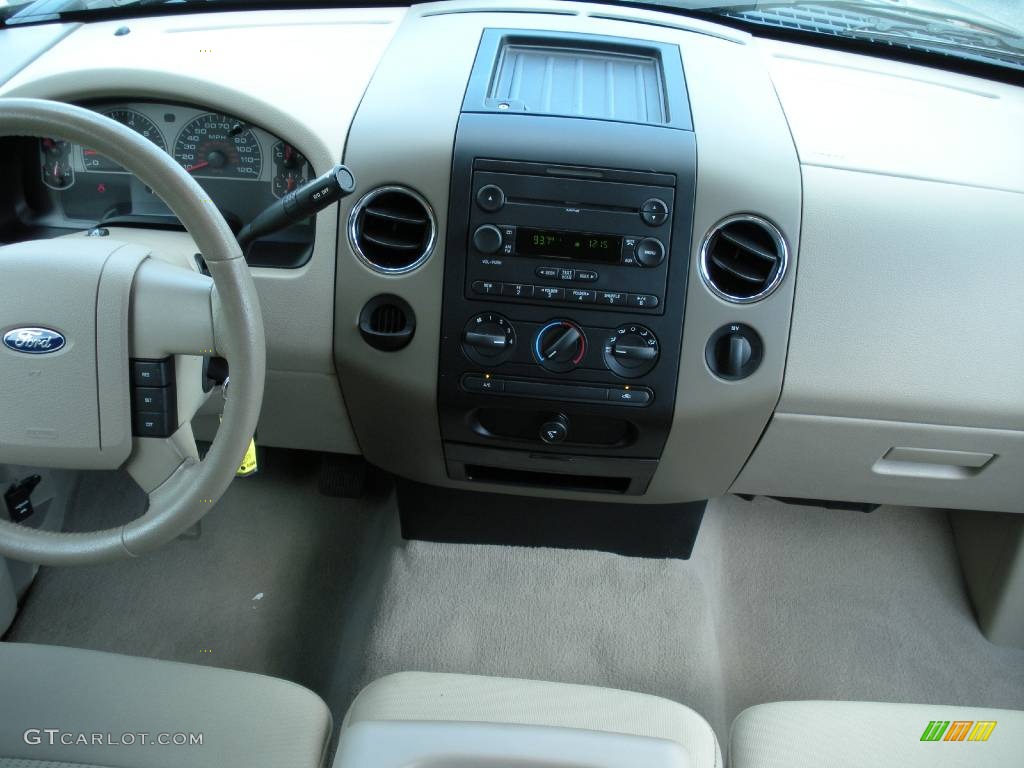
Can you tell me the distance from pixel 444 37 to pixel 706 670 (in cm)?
131

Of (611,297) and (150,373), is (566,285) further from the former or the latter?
(150,373)

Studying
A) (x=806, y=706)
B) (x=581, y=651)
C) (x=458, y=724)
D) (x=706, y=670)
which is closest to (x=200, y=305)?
(x=458, y=724)

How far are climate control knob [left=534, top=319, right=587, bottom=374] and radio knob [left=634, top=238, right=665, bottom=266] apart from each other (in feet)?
0.47

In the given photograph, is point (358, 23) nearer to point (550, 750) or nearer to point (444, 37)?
point (444, 37)

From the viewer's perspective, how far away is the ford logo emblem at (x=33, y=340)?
1.04 metres

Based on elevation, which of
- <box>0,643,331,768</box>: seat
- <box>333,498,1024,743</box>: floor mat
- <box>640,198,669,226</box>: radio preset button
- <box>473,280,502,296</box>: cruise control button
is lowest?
<box>333,498,1024,743</box>: floor mat

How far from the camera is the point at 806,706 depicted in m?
1.11

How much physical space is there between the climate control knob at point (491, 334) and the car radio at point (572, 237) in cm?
4

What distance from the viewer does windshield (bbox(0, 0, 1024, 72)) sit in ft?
5.01

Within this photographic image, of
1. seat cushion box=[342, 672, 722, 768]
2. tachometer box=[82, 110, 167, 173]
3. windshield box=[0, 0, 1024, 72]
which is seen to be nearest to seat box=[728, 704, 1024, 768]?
seat cushion box=[342, 672, 722, 768]

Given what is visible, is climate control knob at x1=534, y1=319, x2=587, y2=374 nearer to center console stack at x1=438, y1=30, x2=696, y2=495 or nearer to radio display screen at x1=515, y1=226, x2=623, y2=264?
center console stack at x1=438, y1=30, x2=696, y2=495

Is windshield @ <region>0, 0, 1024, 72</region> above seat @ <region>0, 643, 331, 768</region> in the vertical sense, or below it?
above

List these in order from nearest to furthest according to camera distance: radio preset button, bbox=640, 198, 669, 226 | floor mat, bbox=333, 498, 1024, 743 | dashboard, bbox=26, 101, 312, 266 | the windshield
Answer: radio preset button, bbox=640, 198, 669, 226, dashboard, bbox=26, 101, 312, 266, the windshield, floor mat, bbox=333, 498, 1024, 743

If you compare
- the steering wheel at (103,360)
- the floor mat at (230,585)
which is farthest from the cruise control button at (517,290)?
the floor mat at (230,585)
